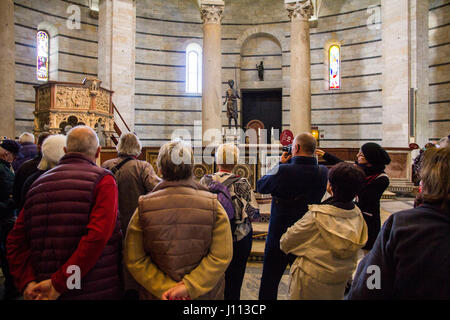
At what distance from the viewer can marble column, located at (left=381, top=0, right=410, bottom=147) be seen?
953 cm

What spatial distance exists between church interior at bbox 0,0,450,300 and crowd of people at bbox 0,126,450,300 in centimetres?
314

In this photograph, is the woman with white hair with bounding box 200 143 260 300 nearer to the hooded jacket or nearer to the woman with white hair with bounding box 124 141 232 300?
the hooded jacket

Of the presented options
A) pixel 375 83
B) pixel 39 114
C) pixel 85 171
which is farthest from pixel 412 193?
pixel 39 114

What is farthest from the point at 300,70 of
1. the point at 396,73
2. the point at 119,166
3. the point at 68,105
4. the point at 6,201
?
the point at 6,201

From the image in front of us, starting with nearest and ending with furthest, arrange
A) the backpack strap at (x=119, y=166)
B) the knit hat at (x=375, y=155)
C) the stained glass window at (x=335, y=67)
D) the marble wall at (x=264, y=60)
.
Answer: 1. the backpack strap at (x=119, y=166)
2. the knit hat at (x=375, y=155)
3. the marble wall at (x=264, y=60)
4. the stained glass window at (x=335, y=67)

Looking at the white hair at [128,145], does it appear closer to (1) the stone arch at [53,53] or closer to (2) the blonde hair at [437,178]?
(2) the blonde hair at [437,178]

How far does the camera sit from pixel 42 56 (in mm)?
12328

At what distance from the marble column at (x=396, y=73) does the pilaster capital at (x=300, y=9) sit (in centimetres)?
239

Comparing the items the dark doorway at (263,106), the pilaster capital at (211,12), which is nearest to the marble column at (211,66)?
the pilaster capital at (211,12)

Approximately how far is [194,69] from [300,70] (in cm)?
617

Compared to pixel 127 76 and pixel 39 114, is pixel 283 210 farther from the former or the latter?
pixel 127 76

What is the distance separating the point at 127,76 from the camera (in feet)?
34.6

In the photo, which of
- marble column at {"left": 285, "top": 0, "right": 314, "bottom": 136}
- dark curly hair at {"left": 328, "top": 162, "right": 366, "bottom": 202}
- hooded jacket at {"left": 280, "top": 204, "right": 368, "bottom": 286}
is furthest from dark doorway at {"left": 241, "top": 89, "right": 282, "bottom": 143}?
hooded jacket at {"left": 280, "top": 204, "right": 368, "bottom": 286}

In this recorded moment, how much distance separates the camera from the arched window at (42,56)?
12.2m
